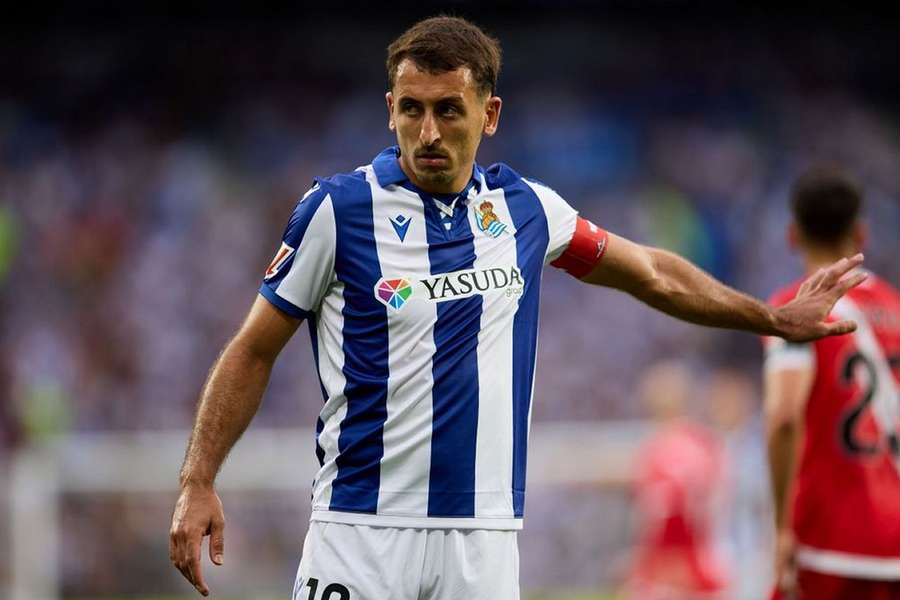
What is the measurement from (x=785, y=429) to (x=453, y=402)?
2.18 metres

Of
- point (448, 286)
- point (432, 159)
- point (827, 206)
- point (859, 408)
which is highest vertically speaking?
Answer: point (827, 206)

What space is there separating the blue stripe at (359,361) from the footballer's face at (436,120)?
23 centimetres

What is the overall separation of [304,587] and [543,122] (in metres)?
15.3

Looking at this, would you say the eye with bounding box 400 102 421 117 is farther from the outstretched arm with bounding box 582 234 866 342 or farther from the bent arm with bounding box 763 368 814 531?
the bent arm with bounding box 763 368 814 531

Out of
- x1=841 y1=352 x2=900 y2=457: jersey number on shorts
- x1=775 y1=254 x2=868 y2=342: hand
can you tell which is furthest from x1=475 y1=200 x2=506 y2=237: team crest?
x1=841 y1=352 x2=900 y2=457: jersey number on shorts

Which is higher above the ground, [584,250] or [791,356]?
[584,250]

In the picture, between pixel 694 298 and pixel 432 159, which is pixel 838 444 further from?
pixel 432 159

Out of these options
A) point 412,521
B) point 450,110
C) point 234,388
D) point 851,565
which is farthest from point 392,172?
point 851,565

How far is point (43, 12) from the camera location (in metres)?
19.5

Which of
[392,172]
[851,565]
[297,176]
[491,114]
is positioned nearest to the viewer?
[392,172]

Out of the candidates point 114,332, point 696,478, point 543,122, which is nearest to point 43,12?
point 114,332

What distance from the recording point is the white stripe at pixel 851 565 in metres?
5.72

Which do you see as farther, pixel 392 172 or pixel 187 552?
pixel 392 172

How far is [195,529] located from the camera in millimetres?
3857
